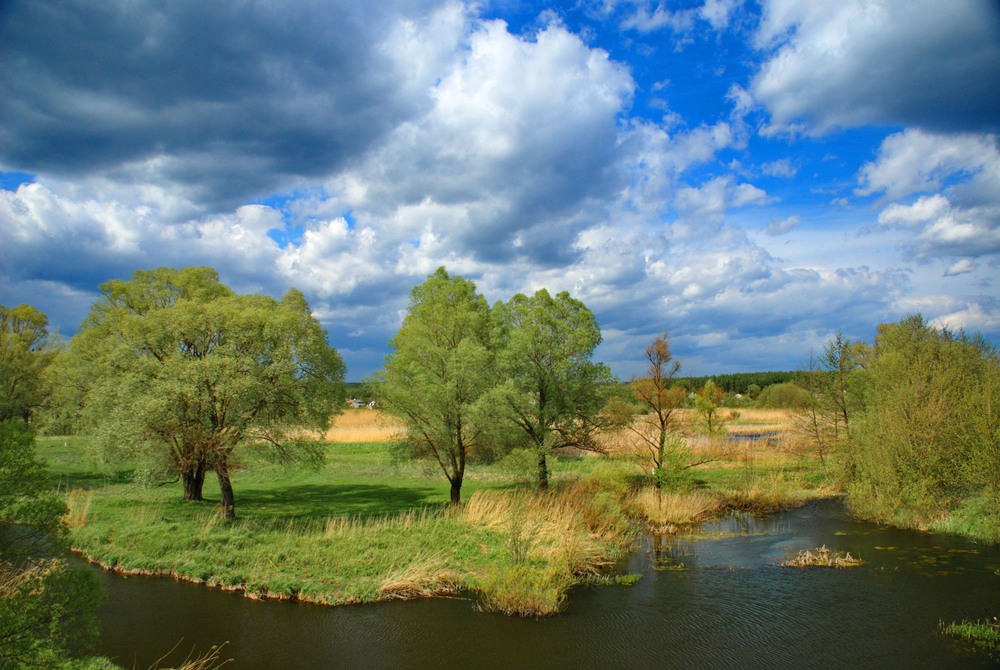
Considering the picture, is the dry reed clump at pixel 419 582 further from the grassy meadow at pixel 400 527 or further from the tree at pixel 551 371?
the tree at pixel 551 371

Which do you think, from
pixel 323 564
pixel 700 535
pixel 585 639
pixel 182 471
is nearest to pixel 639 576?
pixel 585 639

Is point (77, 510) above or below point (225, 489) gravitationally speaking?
below

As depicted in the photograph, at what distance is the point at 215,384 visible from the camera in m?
20.8

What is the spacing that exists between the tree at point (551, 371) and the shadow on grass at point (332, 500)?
593cm

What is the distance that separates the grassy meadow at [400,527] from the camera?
56.1ft

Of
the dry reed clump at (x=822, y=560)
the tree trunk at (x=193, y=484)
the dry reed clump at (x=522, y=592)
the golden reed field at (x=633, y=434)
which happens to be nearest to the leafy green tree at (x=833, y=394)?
the golden reed field at (x=633, y=434)

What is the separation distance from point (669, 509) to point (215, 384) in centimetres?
1996

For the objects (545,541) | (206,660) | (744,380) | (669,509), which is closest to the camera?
(206,660)

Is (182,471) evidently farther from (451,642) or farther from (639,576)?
(639,576)

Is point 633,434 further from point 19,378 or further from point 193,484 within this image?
point 19,378

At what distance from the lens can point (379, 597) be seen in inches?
653

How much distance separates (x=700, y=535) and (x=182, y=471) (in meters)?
22.6

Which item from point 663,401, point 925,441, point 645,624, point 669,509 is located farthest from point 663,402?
point 645,624

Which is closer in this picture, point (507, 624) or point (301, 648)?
point (301, 648)
